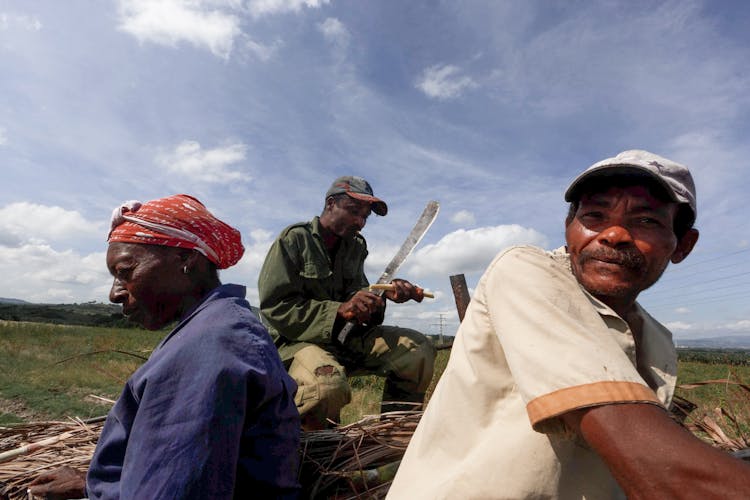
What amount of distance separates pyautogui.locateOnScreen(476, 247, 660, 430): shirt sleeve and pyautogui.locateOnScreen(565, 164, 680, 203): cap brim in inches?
14.9

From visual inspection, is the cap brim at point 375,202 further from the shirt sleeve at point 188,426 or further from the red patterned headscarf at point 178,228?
the shirt sleeve at point 188,426

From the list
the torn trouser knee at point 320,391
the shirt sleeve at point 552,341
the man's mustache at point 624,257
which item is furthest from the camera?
the torn trouser knee at point 320,391

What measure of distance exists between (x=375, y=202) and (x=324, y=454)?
97.8 inches

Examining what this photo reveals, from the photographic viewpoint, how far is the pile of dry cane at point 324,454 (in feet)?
6.72

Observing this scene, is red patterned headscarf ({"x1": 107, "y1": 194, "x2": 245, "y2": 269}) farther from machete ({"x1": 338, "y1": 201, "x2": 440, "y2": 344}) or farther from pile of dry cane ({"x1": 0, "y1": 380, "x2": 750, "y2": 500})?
machete ({"x1": 338, "y1": 201, "x2": 440, "y2": 344})

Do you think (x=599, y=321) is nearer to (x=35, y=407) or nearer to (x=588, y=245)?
(x=588, y=245)

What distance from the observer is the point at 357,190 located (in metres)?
4.32

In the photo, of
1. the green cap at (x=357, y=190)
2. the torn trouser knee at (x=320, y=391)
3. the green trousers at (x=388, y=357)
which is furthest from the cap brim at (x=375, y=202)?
the torn trouser knee at (x=320, y=391)

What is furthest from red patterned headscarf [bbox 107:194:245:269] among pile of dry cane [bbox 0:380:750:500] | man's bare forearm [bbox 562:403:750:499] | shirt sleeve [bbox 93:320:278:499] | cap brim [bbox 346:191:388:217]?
cap brim [bbox 346:191:388:217]

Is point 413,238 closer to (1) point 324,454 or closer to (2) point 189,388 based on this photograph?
(1) point 324,454

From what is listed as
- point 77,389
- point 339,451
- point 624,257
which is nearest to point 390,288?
point 339,451

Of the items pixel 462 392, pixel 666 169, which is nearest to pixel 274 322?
pixel 462 392

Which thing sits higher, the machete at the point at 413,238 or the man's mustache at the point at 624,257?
the machete at the point at 413,238

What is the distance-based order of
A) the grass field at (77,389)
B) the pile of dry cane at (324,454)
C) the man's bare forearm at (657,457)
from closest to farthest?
the man's bare forearm at (657,457) → the pile of dry cane at (324,454) → the grass field at (77,389)
